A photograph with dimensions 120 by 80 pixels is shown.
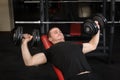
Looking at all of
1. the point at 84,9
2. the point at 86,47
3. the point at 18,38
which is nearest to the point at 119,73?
the point at 86,47

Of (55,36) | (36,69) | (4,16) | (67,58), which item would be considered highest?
(4,16)

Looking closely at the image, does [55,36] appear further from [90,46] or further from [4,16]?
[4,16]

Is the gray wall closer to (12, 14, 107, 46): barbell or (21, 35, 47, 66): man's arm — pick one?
(12, 14, 107, 46): barbell

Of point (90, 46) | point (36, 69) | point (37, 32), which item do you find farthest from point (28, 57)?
point (36, 69)

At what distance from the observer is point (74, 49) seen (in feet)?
7.09

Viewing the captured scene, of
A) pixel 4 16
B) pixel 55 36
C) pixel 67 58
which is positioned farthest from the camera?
pixel 4 16

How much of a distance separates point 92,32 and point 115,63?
1.59 metres

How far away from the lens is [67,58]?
Result: 6.89 feet

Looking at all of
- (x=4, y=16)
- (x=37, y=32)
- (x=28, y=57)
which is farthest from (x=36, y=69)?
(x=4, y=16)

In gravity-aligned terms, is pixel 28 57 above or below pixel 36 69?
above

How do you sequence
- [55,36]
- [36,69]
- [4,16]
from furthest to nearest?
[4,16]
[36,69]
[55,36]

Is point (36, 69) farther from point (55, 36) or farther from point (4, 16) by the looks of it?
point (4, 16)

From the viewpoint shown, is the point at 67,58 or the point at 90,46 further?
the point at 90,46

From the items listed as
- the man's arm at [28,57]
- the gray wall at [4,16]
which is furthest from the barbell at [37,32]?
the gray wall at [4,16]
